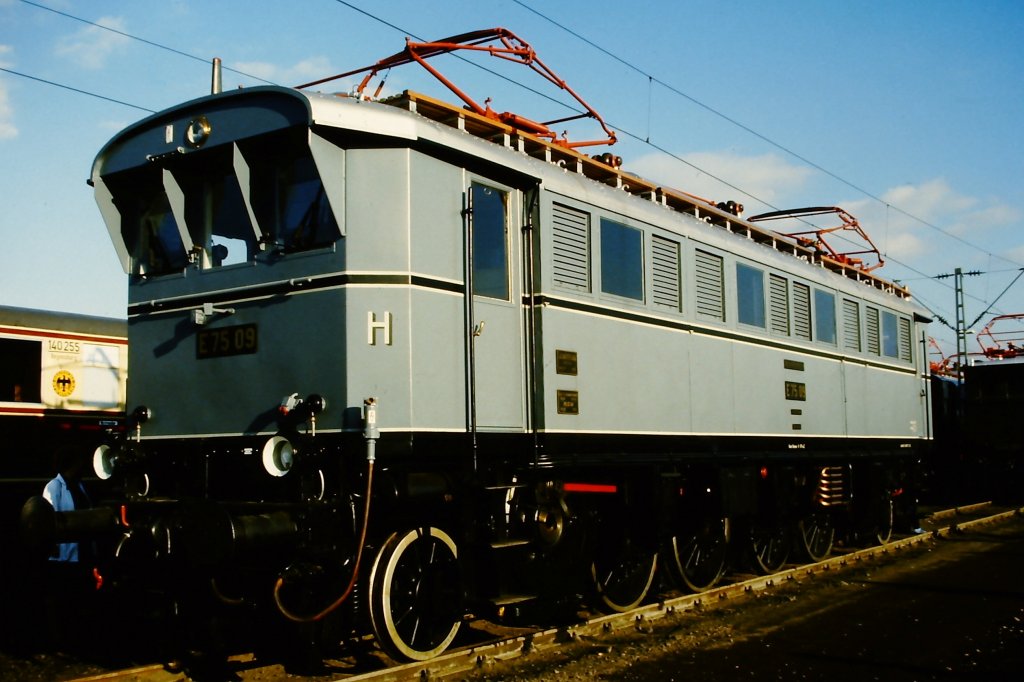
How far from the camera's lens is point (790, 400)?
13.2 metres

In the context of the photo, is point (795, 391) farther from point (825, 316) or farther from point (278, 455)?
point (278, 455)

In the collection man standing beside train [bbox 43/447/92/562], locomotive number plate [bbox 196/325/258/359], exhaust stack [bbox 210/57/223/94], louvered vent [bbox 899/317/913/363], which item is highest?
exhaust stack [bbox 210/57/223/94]

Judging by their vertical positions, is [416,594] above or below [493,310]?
below

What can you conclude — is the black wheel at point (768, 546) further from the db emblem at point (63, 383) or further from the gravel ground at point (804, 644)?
the db emblem at point (63, 383)

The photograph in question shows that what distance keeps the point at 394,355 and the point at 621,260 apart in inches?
129

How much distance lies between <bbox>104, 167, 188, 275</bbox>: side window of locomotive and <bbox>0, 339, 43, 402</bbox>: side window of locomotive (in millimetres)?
6293

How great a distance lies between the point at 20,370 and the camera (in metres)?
14.3

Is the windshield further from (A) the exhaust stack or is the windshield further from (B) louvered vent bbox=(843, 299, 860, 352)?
(B) louvered vent bbox=(843, 299, 860, 352)

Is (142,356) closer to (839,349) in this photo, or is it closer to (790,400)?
(790,400)

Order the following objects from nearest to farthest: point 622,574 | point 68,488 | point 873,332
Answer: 1. point 68,488
2. point 622,574
3. point 873,332

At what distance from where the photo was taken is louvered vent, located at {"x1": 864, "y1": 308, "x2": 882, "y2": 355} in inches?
637

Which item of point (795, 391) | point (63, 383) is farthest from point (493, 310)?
point (63, 383)

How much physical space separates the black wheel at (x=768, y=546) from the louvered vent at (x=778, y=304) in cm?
251

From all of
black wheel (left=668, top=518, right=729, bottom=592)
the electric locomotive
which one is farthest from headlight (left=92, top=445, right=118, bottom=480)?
black wheel (left=668, top=518, right=729, bottom=592)
